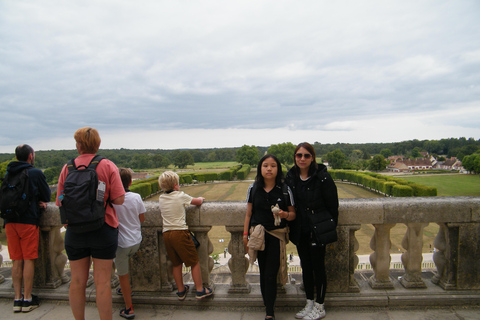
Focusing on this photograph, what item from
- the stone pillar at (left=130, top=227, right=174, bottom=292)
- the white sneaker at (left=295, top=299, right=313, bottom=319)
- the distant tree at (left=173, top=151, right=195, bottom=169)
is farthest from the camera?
the distant tree at (left=173, top=151, right=195, bottom=169)

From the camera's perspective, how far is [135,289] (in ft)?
11.6

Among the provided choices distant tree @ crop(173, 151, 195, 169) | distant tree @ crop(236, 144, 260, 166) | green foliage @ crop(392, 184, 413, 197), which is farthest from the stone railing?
distant tree @ crop(173, 151, 195, 169)

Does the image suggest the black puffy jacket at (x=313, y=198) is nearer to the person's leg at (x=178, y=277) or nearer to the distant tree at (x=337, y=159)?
the person's leg at (x=178, y=277)

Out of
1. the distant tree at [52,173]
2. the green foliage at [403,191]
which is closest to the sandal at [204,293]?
the green foliage at [403,191]

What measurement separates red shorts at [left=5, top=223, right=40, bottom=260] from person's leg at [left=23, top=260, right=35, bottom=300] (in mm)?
85

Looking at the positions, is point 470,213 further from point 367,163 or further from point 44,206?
point 367,163

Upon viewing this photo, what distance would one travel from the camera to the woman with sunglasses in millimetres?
3002

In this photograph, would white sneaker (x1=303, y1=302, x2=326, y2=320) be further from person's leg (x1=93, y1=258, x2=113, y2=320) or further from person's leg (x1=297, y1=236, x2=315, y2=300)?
person's leg (x1=93, y1=258, x2=113, y2=320)

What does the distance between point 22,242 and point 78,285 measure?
1.27 metres

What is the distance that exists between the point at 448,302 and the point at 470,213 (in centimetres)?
104

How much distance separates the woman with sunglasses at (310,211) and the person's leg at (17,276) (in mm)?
3321

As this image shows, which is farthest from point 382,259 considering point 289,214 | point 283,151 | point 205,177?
point 283,151

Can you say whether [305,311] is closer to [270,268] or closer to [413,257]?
[270,268]

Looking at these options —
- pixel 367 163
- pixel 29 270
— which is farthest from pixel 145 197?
pixel 367 163
